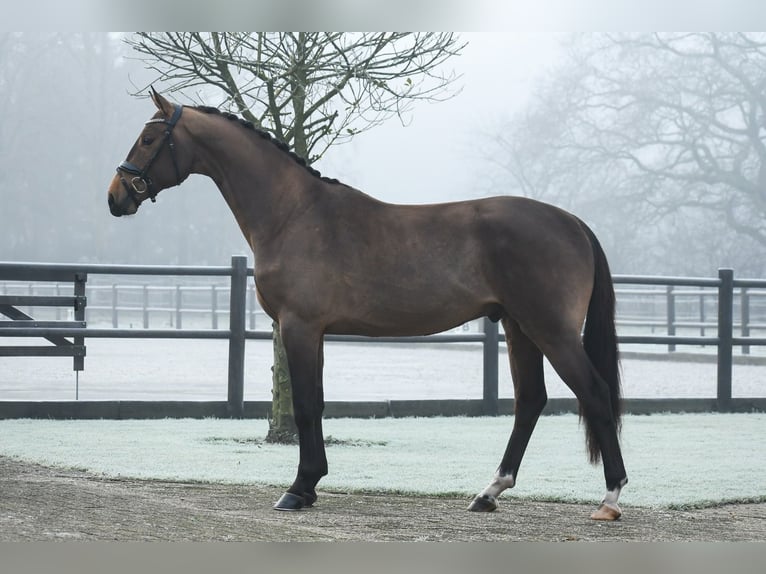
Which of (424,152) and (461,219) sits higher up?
(424,152)

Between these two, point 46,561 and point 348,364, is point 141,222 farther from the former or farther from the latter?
point 46,561

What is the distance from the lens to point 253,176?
4.88 m

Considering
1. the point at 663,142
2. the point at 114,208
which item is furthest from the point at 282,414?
the point at 663,142

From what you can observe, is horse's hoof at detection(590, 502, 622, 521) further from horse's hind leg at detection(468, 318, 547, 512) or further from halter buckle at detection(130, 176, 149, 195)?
halter buckle at detection(130, 176, 149, 195)

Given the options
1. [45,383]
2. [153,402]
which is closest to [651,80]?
[45,383]

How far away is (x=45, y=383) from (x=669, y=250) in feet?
90.7

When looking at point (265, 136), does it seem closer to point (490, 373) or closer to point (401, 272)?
point (401, 272)

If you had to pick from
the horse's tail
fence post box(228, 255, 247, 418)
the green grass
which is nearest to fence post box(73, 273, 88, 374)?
the green grass

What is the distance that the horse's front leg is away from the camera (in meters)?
4.60

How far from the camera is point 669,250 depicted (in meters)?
35.9

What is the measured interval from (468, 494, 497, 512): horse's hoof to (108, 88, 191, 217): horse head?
75.2 inches

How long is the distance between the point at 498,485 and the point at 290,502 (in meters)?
0.91

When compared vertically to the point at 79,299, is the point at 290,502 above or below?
below

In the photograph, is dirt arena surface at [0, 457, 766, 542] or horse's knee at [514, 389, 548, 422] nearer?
dirt arena surface at [0, 457, 766, 542]
